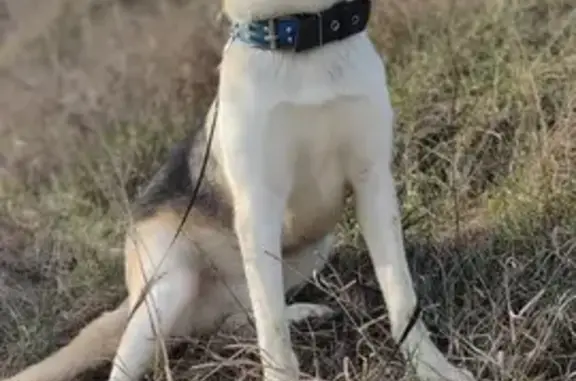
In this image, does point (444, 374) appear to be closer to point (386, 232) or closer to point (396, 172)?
point (386, 232)

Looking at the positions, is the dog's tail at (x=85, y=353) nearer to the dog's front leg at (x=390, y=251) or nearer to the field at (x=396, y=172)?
the field at (x=396, y=172)

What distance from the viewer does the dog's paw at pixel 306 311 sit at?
3.96 meters

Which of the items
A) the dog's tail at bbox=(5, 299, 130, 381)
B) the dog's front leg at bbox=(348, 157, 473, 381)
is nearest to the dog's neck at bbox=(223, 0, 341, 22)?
the dog's front leg at bbox=(348, 157, 473, 381)

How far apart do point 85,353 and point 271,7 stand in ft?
3.82

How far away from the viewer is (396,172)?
4785 millimetres

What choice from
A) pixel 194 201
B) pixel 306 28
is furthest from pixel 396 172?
pixel 306 28

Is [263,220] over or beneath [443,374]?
over

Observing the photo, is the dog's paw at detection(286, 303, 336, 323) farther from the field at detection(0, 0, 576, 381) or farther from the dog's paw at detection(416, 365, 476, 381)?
the dog's paw at detection(416, 365, 476, 381)

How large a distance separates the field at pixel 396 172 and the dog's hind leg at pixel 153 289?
3.1 inches

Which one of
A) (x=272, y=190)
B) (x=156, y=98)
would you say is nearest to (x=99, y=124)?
(x=156, y=98)

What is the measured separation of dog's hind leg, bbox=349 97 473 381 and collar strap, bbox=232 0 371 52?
221 millimetres

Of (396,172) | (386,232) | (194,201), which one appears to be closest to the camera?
(386,232)

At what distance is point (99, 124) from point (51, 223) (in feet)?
4.48

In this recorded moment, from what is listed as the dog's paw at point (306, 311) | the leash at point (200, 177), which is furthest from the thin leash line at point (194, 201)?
the dog's paw at point (306, 311)
